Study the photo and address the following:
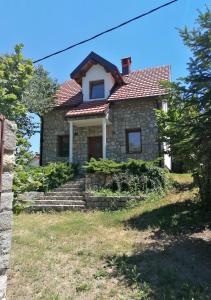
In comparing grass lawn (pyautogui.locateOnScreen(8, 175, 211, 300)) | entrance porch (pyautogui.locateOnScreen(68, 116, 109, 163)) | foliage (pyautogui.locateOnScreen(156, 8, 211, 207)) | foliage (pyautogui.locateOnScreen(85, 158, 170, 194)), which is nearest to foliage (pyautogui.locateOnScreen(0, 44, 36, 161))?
grass lawn (pyautogui.locateOnScreen(8, 175, 211, 300))

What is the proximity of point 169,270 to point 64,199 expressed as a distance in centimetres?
733

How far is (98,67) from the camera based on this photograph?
17.8 m

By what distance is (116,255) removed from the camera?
6566 millimetres

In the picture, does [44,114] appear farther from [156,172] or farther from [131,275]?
[131,275]

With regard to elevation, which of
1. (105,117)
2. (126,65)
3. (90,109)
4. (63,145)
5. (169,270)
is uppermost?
(126,65)

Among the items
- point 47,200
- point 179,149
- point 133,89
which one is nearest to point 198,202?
point 179,149

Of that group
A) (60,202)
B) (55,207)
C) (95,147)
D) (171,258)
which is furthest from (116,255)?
(95,147)

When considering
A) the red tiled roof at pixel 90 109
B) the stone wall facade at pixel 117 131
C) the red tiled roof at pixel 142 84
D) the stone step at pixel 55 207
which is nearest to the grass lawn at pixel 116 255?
the stone step at pixel 55 207

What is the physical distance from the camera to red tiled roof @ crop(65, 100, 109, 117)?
15.8 m

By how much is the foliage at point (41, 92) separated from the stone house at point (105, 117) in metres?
0.56

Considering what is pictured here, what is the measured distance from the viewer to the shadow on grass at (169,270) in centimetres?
500

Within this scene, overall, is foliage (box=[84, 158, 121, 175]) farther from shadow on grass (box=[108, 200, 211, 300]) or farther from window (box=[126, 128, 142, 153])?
window (box=[126, 128, 142, 153])

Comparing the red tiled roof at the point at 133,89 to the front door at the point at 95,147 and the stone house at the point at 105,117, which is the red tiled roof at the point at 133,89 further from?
the front door at the point at 95,147

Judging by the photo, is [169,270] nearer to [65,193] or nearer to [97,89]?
[65,193]
